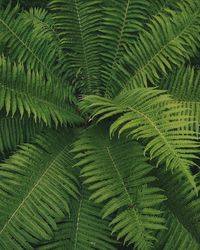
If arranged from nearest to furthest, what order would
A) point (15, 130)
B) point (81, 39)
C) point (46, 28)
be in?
point (15, 130) < point (81, 39) < point (46, 28)

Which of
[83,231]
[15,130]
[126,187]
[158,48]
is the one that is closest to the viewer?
[126,187]

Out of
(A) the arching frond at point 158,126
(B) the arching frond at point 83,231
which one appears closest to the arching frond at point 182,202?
(A) the arching frond at point 158,126

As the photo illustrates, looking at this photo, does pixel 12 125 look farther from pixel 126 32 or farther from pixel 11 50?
pixel 126 32

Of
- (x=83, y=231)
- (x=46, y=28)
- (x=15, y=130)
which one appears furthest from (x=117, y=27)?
(x=83, y=231)

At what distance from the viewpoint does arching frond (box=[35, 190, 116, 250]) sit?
2452mm

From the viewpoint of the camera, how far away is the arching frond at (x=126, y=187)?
2.25 m

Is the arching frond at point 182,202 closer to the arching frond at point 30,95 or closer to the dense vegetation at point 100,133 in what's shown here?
the dense vegetation at point 100,133

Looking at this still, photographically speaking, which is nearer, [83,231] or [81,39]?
[83,231]

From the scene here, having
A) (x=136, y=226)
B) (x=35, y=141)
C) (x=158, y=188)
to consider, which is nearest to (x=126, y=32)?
(x=35, y=141)

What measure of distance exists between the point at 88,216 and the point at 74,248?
220 millimetres

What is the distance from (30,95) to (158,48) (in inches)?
40.8

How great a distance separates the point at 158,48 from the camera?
2.96 m

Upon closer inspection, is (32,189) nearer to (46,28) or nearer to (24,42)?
(24,42)

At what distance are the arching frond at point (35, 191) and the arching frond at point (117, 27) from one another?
0.77 metres
